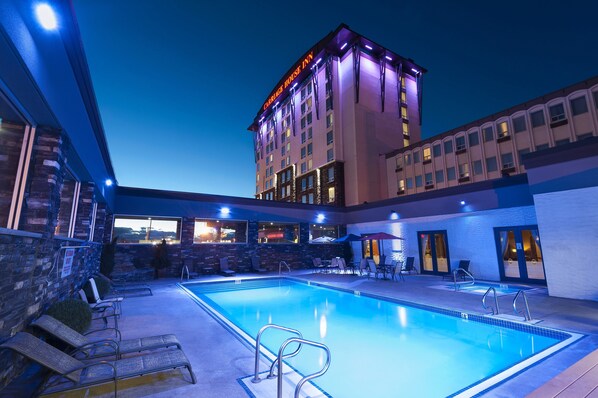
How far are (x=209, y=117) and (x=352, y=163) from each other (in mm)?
44524

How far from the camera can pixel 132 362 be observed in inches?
137

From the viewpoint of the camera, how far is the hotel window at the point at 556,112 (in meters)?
20.1

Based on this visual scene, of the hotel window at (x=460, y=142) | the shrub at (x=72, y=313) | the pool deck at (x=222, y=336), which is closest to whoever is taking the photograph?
the pool deck at (x=222, y=336)

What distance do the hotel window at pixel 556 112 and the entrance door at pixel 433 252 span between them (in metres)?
14.1

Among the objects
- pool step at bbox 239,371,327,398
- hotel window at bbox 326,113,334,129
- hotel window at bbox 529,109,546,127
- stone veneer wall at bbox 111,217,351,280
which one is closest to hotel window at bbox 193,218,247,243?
stone veneer wall at bbox 111,217,351,280

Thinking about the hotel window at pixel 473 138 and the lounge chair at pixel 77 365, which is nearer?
the lounge chair at pixel 77 365

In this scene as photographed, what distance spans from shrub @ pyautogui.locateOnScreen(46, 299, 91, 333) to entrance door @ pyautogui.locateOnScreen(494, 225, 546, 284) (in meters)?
15.0

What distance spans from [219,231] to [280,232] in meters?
4.58

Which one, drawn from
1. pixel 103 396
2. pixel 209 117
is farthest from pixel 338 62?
pixel 209 117

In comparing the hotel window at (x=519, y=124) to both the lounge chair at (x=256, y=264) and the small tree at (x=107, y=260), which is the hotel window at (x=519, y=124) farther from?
the small tree at (x=107, y=260)

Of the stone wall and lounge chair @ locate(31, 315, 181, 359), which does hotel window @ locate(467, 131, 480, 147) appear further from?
the stone wall

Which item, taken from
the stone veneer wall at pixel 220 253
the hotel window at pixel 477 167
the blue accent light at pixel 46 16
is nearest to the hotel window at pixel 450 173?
the hotel window at pixel 477 167

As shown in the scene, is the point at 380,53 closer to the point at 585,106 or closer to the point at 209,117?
the point at 585,106

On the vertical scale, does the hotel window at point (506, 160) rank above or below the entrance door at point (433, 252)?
above
